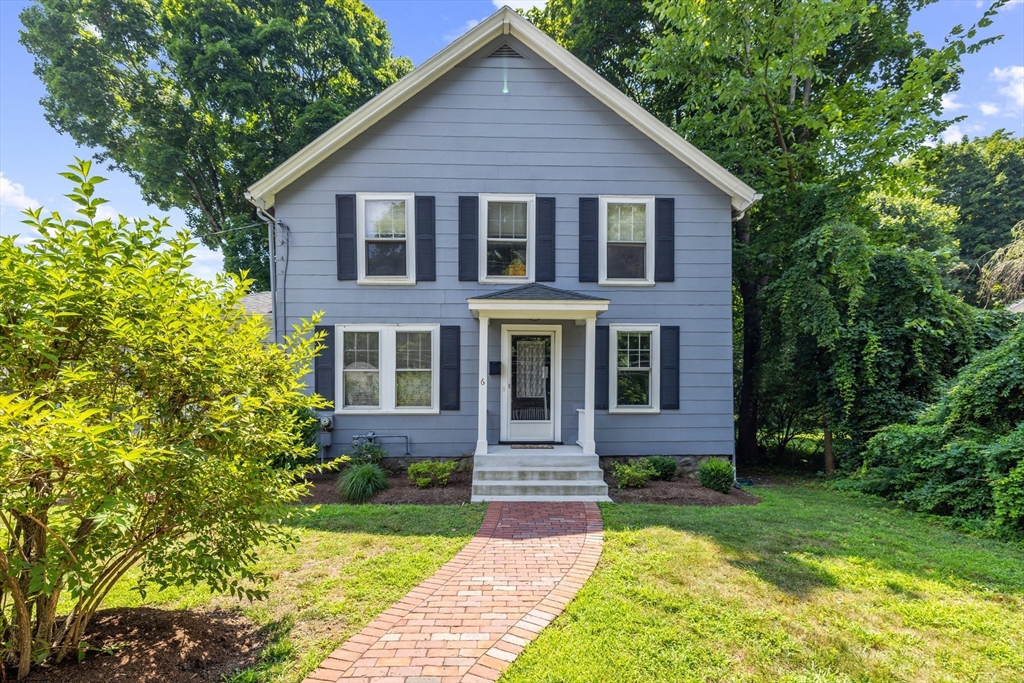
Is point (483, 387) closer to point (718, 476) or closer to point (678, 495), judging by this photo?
point (678, 495)

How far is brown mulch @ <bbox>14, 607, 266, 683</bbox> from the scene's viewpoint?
2.88m

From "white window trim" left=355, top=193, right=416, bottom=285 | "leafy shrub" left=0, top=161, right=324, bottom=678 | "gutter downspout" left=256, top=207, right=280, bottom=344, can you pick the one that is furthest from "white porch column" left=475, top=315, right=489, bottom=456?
"leafy shrub" left=0, top=161, right=324, bottom=678

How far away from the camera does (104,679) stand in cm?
282

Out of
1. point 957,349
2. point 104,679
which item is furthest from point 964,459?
point 104,679

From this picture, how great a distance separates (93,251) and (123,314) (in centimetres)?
40

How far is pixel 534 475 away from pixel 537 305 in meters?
2.73

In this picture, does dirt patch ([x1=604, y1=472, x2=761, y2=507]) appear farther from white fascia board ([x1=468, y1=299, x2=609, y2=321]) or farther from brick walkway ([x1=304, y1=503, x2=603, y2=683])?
white fascia board ([x1=468, y1=299, x2=609, y2=321])

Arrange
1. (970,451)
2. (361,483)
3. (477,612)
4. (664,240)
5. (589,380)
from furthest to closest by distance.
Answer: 1. (664,240)
2. (589,380)
3. (361,483)
4. (970,451)
5. (477,612)

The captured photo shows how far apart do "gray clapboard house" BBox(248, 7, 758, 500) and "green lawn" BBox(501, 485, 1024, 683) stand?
349 centimetres

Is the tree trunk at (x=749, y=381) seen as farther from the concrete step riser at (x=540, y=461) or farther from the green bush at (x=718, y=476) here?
the concrete step riser at (x=540, y=461)

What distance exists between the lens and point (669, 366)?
909 centimetres

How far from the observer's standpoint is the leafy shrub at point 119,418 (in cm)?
245

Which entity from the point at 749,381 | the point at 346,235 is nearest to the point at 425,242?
the point at 346,235

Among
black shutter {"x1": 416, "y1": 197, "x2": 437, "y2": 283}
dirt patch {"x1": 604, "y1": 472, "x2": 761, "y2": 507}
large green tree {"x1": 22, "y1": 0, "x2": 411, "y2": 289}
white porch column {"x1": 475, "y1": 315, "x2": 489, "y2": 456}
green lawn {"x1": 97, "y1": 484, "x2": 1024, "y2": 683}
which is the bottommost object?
dirt patch {"x1": 604, "y1": 472, "x2": 761, "y2": 507}
